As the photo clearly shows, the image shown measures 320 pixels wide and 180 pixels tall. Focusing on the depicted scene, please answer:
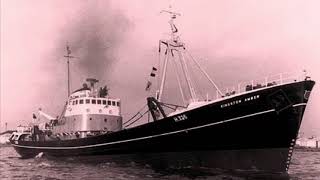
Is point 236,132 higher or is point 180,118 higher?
point 180,118

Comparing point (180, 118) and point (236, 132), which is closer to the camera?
Result: point (236, 132)

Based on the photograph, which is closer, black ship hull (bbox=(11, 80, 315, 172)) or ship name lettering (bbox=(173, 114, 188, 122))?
black ship hull (bbox=(11, 80, 315, 172))

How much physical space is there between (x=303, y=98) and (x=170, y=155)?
9.00 meters

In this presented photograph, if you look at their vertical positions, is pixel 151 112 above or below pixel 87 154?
above

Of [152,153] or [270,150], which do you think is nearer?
[270,150]

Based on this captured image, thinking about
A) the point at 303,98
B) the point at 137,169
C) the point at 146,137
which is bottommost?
the point at 137,169

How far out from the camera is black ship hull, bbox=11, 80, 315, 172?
2284 cm

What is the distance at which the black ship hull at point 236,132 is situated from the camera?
22.8 meters

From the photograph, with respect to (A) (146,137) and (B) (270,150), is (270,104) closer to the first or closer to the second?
(B) (270,150)

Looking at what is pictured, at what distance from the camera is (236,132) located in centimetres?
2375

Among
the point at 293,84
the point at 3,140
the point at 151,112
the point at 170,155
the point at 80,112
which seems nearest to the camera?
the point at 293,84

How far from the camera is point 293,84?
74.6 feet

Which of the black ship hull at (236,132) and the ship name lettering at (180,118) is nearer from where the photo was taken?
the black ship hull at (236,132)

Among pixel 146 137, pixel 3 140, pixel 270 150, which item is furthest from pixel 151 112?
pixel 3 140
